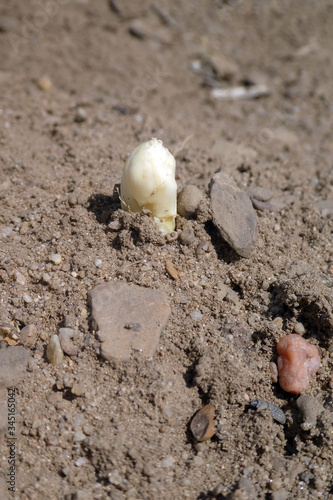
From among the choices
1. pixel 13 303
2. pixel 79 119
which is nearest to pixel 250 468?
pixel 13 303

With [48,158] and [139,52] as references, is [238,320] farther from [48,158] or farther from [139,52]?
[139,52]

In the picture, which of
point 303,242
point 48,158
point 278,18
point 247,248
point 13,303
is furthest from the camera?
point 278,18

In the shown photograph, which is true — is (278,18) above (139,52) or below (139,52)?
above

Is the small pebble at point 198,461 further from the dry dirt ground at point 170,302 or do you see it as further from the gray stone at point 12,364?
the gray stone at point 12,364

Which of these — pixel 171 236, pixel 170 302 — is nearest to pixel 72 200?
pixel 171 236

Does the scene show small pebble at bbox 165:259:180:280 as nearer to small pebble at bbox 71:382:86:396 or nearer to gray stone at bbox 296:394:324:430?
small pebble at bbox 71:382:86:396

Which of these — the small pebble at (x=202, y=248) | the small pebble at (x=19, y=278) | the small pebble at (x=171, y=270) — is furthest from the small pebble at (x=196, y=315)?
the small pebble at (x=19, y=278)
